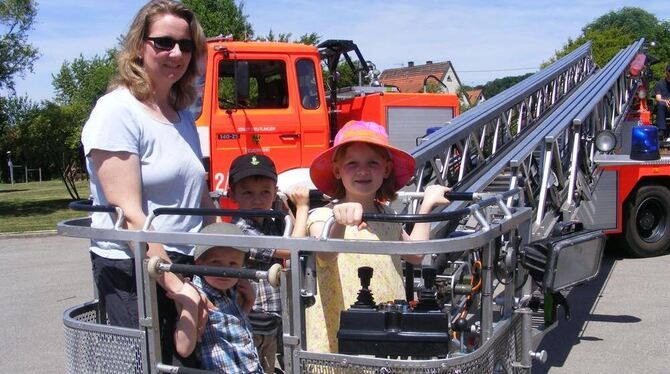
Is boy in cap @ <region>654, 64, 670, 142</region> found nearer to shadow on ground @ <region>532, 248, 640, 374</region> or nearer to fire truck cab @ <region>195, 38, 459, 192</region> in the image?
shadow on ground @ <region>532, 248, 640, 374</region>

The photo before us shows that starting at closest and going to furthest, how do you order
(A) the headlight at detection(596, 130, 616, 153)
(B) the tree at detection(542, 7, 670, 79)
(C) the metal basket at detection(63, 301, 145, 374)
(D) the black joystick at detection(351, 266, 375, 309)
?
(D) the black joystick at detection(351, 266, 375, 309) → (C) the metal basket at detection(63, 301, 145, 374) → (A) the headlight at detection(596, 130, 616, 153) → (B) the tree at detection(542, 7, 670, 79)

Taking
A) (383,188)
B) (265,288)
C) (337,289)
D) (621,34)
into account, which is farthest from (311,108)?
(621,34)

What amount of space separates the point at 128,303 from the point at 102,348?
0.60ft

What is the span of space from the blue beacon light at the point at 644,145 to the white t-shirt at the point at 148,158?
5850 millimetres

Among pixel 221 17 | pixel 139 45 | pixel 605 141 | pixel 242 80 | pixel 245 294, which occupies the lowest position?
pixel 245 294

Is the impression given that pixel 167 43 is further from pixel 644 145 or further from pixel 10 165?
pixel 10 165

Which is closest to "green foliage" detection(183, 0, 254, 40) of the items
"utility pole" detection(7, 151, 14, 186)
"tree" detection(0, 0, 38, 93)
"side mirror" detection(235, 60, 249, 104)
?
"tree" detection(0, 0, 38, 93)

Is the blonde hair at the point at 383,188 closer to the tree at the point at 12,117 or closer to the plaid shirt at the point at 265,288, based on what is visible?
the plaid shirt at the point at 265,288

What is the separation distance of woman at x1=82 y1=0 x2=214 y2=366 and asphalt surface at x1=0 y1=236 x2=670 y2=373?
3.10 metres

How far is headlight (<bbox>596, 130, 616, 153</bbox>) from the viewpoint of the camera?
255 inches

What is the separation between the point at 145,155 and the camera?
254 centimetres

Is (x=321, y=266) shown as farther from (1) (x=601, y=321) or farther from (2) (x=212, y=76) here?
(2) (x=212, y=76)

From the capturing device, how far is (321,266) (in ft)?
8.70

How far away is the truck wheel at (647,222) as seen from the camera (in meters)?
8.53
